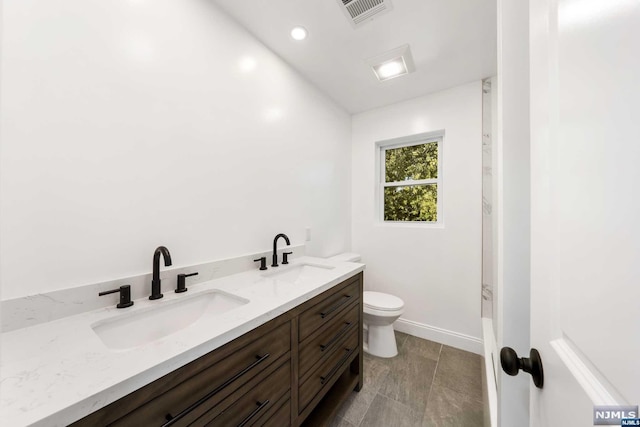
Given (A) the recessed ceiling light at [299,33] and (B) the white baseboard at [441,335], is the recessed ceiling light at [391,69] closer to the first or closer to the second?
(A) the recessed ceiling light at [299,33]

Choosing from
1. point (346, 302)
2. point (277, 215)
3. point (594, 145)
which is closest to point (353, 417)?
point (346, 302)

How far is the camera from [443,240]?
230 centimetres

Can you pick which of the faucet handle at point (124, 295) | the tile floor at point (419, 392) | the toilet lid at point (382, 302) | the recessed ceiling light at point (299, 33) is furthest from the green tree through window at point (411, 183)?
the faucet handle at point (124, 295)

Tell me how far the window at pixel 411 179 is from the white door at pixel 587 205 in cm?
213

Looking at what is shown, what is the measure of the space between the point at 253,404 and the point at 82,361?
0.57 m

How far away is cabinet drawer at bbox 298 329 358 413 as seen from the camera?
1.12m

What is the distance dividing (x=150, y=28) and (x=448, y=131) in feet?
8.04

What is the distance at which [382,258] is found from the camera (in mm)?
2635

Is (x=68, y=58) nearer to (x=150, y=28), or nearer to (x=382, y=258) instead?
(x=150, y=28)

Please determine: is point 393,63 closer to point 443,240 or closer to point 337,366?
point 443,240

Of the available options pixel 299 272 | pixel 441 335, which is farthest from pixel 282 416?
pixel 441 335

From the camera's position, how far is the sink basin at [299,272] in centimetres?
149

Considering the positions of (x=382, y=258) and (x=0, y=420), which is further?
(x=382, y=258)

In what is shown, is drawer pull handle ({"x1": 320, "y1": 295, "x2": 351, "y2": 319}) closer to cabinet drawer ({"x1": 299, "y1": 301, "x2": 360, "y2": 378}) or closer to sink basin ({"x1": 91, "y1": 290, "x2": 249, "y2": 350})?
cabinet drawer ({"x1": 299, "y1": 301, "x2": 360, "y2": 378})
